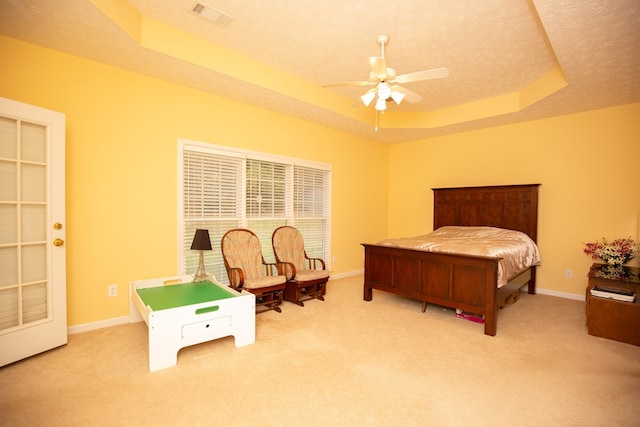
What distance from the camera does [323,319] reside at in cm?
339

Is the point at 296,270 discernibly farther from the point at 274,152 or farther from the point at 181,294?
the point at 274,152

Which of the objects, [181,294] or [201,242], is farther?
[201,242]

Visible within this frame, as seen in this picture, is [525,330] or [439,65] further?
[439,65]

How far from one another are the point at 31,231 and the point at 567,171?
6373 mm

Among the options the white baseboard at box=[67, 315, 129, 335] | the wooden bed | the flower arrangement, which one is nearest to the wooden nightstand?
the flower arrangement

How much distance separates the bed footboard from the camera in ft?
9.98

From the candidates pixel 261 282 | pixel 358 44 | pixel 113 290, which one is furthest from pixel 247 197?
pixel 358 44

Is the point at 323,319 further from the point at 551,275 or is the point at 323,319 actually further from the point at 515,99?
the point at 515,99

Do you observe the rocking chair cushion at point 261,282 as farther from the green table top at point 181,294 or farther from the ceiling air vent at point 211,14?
the ceiling air vent at point 211,14

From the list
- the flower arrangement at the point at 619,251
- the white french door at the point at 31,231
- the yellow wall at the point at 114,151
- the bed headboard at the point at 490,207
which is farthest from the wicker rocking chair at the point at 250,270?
the flower arrangement at the point at 619,251

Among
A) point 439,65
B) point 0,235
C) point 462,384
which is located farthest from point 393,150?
point 0,235

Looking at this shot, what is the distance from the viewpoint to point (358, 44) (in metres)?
3.05

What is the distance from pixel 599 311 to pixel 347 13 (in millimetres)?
3683

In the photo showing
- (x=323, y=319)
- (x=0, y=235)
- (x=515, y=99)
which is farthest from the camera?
(x=515, y=99)
